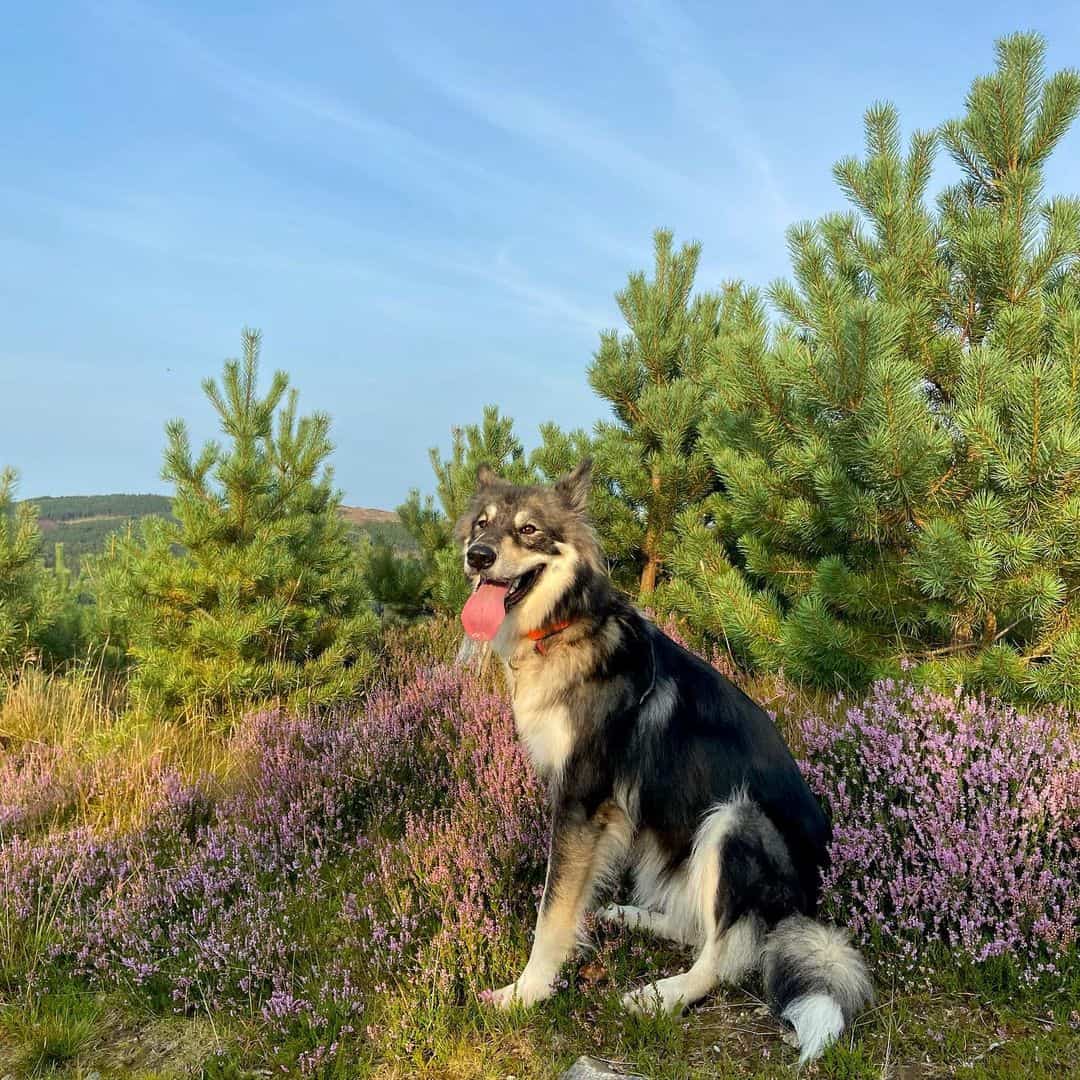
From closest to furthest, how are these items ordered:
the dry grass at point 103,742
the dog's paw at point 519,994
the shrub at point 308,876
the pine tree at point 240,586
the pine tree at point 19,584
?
the dog's paw at point 519,994 < the shrub at point 308,876 < the dry grass at point 103,742 < the pine tree at point 240,586 < the pine tree at point 19,584

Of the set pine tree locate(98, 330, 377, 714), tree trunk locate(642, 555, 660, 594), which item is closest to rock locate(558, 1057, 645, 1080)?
pine tree locate(98, 330, 377, 714)

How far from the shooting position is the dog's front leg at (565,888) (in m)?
2.97

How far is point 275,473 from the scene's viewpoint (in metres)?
7.08

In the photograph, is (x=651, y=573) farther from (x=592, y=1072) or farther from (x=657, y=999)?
(x=592, y=1072)

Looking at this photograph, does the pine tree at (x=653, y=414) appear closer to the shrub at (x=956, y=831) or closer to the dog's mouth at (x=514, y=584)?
the shrub at (x=956, y=831)

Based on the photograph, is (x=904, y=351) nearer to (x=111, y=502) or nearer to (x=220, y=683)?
(x=220, y=683)

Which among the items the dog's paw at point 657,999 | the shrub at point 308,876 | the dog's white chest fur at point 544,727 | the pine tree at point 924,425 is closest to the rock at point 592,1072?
the dog's paw at point 657,999

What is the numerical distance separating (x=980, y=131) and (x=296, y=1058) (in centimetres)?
622

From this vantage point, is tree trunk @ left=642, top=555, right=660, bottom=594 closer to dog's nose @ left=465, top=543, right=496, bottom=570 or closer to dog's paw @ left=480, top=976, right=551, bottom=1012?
dog's nose @ left=465, top=543, right=496, bottom=570

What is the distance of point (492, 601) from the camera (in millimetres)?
3344

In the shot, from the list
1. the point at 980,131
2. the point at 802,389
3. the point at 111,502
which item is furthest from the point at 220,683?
the point at 111,502

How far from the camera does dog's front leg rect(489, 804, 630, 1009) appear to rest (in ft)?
9.75

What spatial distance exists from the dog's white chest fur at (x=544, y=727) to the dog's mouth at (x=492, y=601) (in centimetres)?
30

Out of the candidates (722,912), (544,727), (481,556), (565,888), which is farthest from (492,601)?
(722,912)
